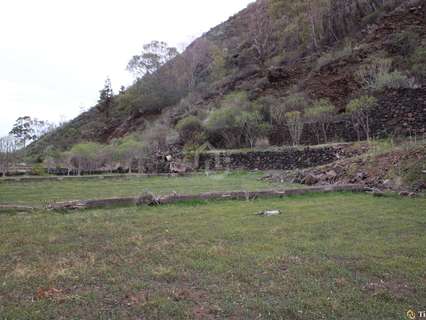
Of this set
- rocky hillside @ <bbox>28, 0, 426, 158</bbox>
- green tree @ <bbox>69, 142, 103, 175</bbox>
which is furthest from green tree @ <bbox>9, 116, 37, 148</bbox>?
green tree @ <bbox>69, 142, 103, 175</bbox>

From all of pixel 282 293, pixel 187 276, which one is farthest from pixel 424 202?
pixel 187 276

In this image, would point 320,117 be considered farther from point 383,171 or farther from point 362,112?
point 383,171

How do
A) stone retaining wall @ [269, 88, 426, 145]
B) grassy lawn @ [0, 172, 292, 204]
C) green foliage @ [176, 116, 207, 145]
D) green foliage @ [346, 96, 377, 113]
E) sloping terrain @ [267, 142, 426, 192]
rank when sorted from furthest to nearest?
green foliage @ [176, 116, 207, 145] < green foliage @ [346, 96, 377, 113] < stone retaining wall @ [269, 88, 426, 145] < grassy lawn @ [0, 172, 292, 204] < sloping terrain @ [267, 142, 426, 192]

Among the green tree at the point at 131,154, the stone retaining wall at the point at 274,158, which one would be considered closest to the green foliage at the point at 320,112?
the stone retaining wall at the point at 274,158

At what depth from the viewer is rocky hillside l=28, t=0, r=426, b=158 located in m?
24.9

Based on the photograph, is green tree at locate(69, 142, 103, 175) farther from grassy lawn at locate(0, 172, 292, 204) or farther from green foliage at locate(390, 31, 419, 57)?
green foliage at locate(390, 31, 419, 57)

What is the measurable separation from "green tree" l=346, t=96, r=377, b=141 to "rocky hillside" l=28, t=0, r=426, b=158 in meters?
1.62

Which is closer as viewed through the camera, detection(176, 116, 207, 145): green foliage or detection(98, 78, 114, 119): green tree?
detection(176, 116, 207, 145): green foliage

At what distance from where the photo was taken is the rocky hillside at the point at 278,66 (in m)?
24.9

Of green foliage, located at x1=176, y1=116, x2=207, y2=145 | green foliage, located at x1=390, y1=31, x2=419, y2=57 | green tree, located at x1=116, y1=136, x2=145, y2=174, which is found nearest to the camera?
green foliage, located at x1=390, y1=31, x2=419, y2=57

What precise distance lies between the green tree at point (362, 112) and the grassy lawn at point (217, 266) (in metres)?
13.4

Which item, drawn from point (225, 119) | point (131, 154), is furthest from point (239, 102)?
point (131, 154)

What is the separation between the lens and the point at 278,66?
118 ft

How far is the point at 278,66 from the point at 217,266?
35398 millimetres
